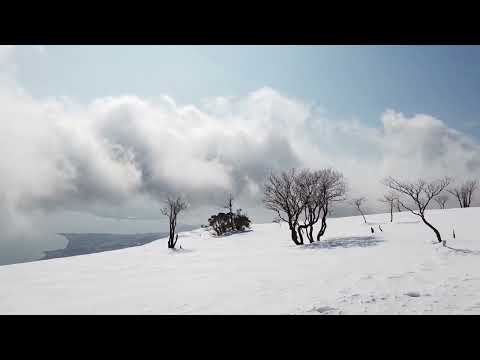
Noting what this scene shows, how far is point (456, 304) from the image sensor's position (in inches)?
207

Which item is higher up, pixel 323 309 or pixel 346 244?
pixel 323 309

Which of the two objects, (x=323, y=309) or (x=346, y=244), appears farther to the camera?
(x=346, y=244)

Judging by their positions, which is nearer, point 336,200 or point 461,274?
point 461,274

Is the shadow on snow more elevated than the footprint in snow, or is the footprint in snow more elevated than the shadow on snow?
the footprint in snow

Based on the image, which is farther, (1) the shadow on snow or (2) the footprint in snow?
(1) the shadow on snow

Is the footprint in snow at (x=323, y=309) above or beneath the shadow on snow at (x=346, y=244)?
above

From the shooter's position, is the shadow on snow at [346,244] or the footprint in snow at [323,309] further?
the shadow on snow at [346,244]

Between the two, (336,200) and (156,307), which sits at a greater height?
(336,200)
